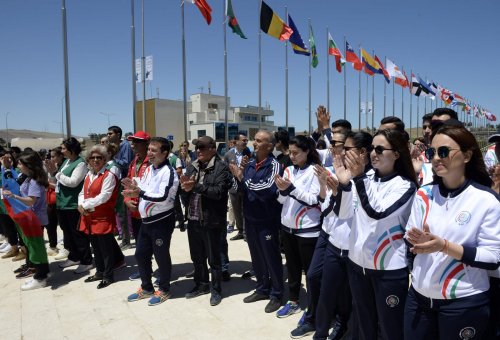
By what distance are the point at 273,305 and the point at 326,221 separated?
4.61 feet

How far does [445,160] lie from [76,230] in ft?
17.7

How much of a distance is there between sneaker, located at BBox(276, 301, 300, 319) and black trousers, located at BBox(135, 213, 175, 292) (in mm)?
1513

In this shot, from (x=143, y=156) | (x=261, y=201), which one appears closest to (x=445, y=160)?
(x=261, y=201)

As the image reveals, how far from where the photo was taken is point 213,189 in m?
4.07

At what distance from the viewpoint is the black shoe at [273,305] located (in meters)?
4.01

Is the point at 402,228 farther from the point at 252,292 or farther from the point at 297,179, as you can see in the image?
the point at 252,292

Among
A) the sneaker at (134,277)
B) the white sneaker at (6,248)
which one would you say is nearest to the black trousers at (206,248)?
the sneaker at (134,277)

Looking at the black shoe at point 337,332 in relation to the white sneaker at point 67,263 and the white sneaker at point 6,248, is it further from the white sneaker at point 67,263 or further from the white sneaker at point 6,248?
the white sneaker at point 6,248

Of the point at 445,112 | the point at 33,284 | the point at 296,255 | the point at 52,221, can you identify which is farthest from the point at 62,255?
the point at 445,112

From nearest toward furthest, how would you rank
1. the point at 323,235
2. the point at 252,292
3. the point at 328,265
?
the point at 328,265 → the point at 323,235 → the point at 252,292

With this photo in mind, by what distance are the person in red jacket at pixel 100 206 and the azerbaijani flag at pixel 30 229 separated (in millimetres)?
578

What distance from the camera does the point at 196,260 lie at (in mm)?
4527

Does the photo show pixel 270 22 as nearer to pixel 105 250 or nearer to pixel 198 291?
pixel 105 250

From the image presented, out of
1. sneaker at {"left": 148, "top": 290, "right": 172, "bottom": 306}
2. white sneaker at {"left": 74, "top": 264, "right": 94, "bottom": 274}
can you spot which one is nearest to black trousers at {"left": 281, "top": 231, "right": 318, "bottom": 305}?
sneaker at {"left": 148, "top": 290, "right": 172, "bottom": 306}
